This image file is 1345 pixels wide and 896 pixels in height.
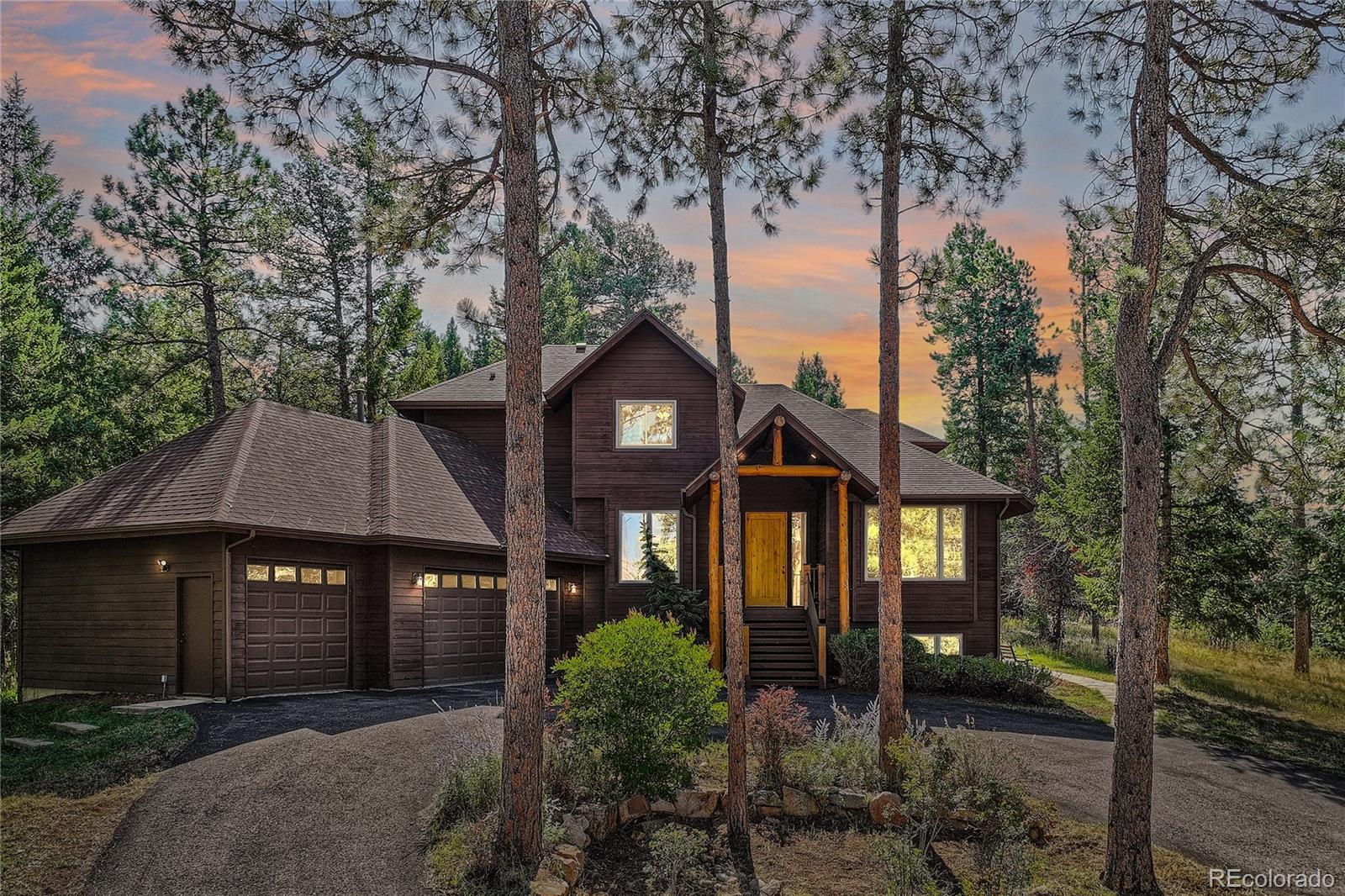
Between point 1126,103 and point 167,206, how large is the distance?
817 inches

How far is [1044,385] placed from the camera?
100ft

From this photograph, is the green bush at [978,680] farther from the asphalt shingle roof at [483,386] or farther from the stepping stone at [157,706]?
the stepping stone at [157,706]

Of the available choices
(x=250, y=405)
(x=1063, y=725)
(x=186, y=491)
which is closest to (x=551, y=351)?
(x=250, y=405)

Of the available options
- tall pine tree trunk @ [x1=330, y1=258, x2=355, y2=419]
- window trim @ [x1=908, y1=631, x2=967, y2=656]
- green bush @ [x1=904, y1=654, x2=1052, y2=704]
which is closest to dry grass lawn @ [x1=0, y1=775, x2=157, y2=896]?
green bush @ [x1=904, y1=654, x2=1052, y2=704]

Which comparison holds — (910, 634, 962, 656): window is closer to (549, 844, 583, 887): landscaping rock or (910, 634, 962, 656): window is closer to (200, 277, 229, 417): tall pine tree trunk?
(549, 844, 583, 887): landscaping rock

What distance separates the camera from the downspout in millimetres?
12125

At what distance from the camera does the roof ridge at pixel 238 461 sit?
481 inches

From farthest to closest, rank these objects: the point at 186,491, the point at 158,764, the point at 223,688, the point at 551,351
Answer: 1. the point at 551,351
2. the point at 186,491
3. the point at 223,688
4. the point at 158,764

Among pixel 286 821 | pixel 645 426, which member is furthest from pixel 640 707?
pixel 645 426

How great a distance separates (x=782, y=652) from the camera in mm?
16297

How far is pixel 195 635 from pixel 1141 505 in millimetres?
12563

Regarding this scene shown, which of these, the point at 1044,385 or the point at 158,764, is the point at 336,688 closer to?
the point at 158,764

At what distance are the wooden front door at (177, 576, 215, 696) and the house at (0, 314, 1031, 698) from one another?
4cm

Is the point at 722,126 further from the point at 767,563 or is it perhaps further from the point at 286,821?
the point at 767,563
